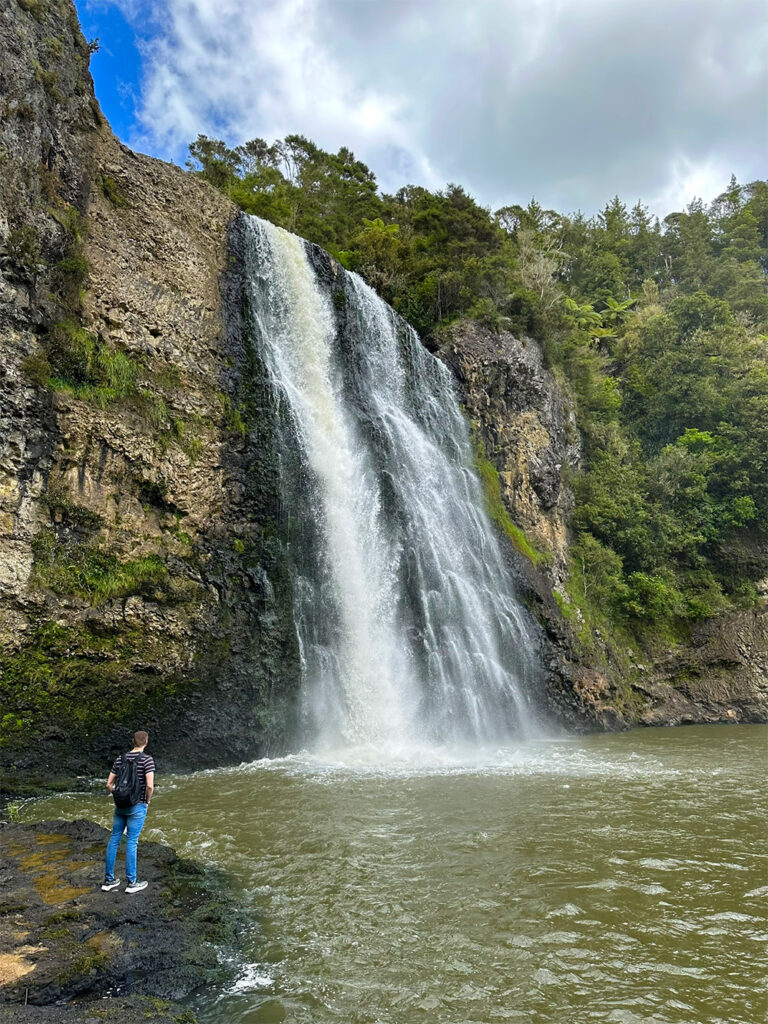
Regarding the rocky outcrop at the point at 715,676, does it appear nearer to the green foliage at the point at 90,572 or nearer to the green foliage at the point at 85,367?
the green foliage at the point at 90,572

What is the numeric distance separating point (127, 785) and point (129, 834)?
1.57ft

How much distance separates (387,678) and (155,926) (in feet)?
30.8

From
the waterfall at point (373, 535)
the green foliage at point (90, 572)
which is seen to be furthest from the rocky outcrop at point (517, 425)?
the green foliage at point (90, 572)

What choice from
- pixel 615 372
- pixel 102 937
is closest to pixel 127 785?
pixel 102 937

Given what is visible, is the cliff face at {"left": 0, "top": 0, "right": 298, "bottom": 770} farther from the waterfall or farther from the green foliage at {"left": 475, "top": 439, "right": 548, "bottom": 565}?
the green foliage at {"left": 475, "top": 439, "right": 548, "bottom": 565}

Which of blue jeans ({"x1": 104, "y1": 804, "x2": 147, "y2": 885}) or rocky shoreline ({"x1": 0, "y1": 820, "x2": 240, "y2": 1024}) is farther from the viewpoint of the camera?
blue jeans ({"x1": 104, "y1": 804, "x2": 147, "y2": 885})

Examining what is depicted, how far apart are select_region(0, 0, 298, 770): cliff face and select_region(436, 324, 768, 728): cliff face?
9.48 m

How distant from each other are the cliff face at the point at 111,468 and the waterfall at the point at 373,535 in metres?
0.89

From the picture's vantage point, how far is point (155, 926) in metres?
5.16

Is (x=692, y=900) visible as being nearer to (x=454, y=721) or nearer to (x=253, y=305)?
(x=454, y=721)

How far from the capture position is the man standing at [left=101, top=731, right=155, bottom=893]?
573 cm

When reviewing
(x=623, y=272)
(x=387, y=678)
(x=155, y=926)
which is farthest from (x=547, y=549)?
(x=623, y=272)

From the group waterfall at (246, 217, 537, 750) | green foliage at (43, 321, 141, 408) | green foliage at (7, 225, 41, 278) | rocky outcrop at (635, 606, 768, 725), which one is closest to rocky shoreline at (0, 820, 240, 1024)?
waterfall at (246, 217, 537, 750)

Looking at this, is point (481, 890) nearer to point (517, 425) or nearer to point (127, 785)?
A: point (127, 785)
